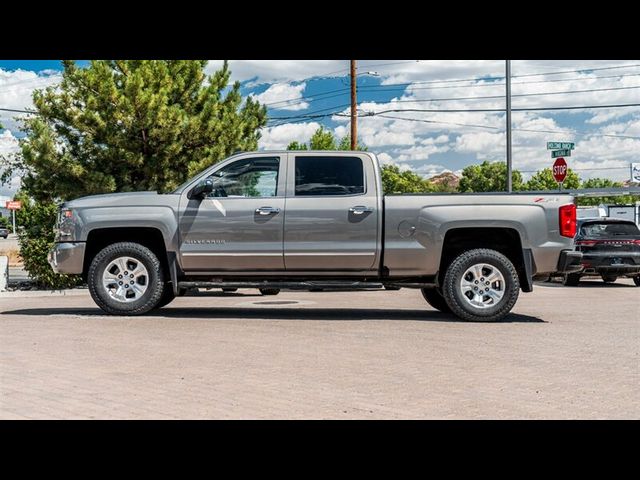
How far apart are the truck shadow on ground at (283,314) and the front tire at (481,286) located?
275mm

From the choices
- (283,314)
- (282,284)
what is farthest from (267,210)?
(283,314)

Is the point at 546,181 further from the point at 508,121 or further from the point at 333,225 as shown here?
the point at 333,225

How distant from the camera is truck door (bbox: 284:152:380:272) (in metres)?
10.1

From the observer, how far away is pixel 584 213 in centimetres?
3544

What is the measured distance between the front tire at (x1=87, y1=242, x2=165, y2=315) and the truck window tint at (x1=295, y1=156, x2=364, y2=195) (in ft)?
7.34

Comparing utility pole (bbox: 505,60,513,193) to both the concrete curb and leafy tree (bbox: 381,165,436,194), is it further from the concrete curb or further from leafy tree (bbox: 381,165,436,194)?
leafy tree (bbox: 381,165,436,194)

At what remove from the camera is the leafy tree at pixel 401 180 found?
93.6m

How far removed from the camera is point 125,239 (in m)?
10.8

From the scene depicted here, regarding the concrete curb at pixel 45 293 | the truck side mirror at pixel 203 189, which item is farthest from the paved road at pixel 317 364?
the concrete curb at pixel 45 293

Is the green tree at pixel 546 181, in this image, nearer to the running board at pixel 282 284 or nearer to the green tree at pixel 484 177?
the green tree at pixel 484 177

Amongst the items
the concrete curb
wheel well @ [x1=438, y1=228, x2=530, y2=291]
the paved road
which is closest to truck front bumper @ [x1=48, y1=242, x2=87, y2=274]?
the paved road
